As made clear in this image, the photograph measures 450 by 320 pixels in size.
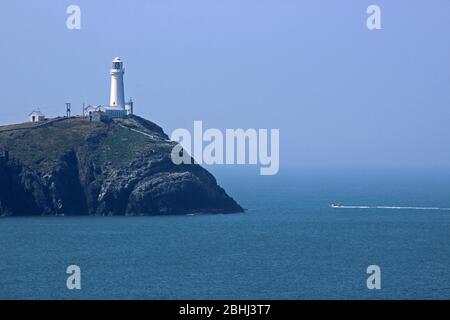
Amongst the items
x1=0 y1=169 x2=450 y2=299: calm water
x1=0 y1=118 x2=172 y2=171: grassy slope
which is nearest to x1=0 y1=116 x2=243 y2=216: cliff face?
x1=0 y1=118 x2=172 y2=171: grassy slope

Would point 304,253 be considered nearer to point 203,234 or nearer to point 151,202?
point 203,234

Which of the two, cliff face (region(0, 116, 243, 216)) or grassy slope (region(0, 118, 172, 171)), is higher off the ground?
grassy slope (region(0, 118, 172, 171))

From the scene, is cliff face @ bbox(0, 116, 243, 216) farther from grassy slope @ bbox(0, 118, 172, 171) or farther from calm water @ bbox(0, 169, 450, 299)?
calm water @ bbox(0, 169, 450, 299)

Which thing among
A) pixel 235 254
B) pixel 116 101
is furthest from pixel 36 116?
pixel 235 254

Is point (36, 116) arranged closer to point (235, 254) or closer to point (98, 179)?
point (98, 179)

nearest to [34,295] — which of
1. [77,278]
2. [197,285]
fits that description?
[77,278]

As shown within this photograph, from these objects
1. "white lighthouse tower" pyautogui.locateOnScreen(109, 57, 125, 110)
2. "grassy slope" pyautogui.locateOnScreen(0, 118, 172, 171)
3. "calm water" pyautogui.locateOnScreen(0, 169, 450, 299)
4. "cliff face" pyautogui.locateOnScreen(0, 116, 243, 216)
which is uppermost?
"white lighthouse tower" pyautogui.locateOnScreen(109, 57, 125, 110)

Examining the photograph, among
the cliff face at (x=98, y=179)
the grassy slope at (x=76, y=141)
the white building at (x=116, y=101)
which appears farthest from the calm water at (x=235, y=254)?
the white building at (x=116, y=101)

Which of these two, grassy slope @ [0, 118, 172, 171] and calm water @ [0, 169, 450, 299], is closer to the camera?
calm water @ [0, 169, 450, 299]
